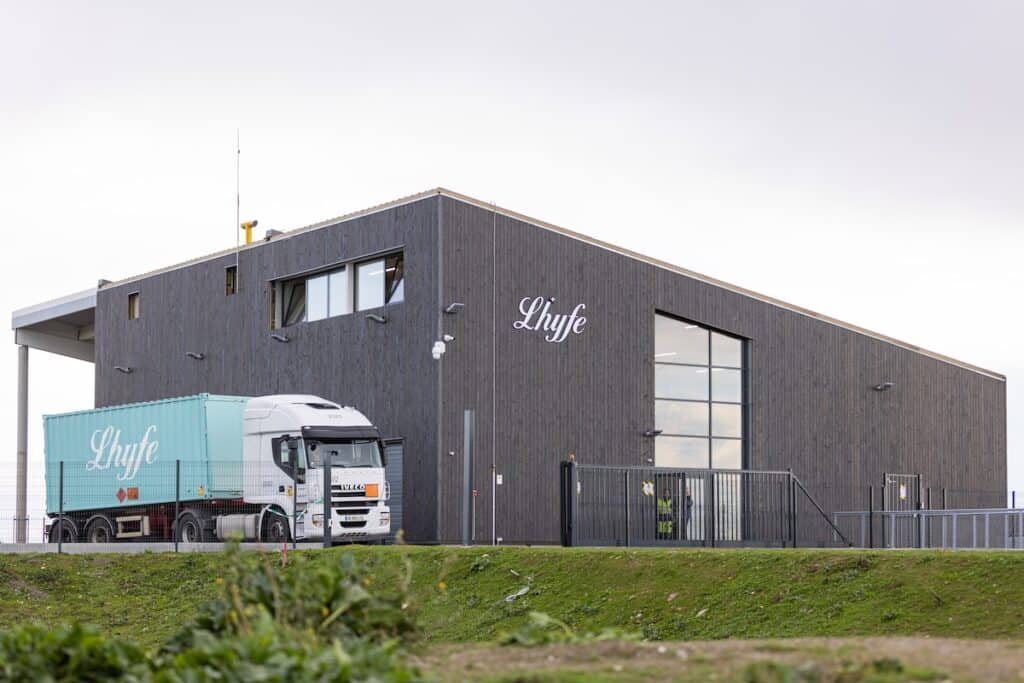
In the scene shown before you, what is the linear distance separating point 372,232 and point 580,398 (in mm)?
6547

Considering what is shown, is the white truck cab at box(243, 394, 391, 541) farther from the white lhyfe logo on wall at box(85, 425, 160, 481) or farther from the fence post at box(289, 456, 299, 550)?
the white lhyfe logo on wall at box(85, 425, 160, 481)

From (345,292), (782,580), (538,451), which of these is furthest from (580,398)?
(782,580)

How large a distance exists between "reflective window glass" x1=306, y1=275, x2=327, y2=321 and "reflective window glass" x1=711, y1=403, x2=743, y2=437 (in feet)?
35.3

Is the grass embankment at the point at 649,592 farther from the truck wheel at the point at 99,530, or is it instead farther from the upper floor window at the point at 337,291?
the upper floor window at the point at 337,291

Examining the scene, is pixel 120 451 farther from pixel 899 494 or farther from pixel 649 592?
pixel 899 494

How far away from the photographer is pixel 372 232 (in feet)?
111

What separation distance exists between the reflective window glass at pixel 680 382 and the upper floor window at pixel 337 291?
24.5 ft

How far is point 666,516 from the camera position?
2950 centimetres

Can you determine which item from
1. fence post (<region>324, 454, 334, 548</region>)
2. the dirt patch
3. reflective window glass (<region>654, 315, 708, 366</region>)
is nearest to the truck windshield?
fence post (<region>324, 454, 334, 548</region>)

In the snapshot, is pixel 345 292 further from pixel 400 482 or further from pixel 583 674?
pixel 583 674

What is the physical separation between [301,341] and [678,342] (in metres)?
9.95

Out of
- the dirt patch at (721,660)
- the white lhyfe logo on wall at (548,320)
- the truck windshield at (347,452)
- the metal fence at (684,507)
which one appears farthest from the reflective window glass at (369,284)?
the dirt patch at (721,660)

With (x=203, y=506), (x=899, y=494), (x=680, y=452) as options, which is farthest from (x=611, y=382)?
(x=899, y=494)

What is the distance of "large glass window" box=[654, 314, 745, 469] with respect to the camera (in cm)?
3625
